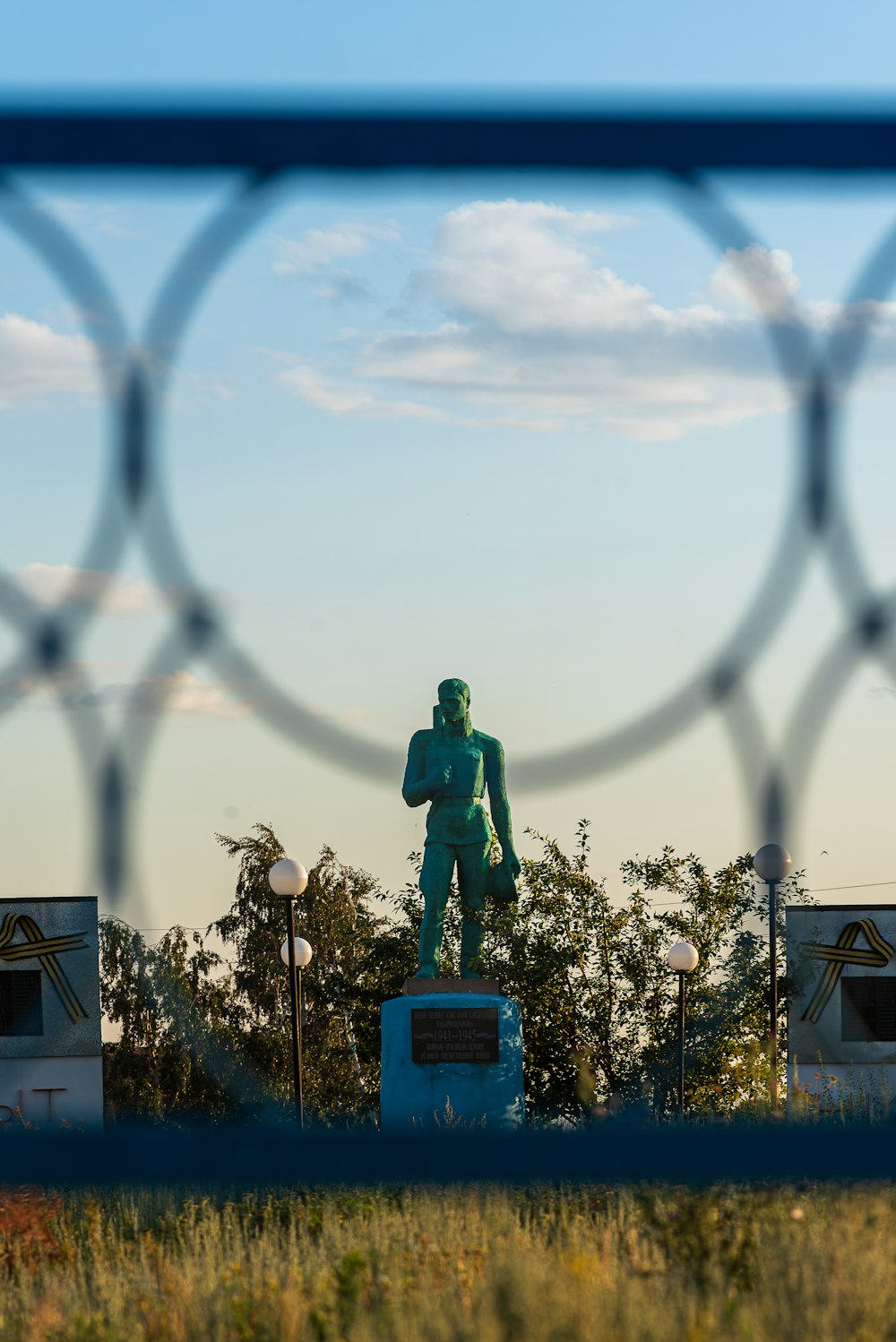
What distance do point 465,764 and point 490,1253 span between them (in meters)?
8.34

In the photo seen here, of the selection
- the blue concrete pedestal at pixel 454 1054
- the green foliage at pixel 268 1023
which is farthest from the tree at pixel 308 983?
the blue concrete pedestal at pixel 454 1054

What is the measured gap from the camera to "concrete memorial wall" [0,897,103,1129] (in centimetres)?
2680

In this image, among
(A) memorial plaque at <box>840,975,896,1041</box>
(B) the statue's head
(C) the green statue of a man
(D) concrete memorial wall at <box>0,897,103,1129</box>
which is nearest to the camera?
(B) the statue's head

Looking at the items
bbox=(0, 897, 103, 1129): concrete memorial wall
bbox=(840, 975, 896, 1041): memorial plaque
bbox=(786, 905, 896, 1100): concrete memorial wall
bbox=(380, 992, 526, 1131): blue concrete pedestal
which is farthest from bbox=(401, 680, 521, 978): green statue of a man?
bbox=(0, 897, 103, 1129): concrete memorial wall

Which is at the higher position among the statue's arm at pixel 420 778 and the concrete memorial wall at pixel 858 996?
the statue's arm at pixel 420 778

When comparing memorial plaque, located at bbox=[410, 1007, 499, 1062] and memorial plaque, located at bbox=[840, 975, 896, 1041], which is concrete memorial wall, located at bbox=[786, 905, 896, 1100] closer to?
memorial plaque, located at bbox=[840, 975, 896, 1041]

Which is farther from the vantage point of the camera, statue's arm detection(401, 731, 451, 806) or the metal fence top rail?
statue's arm detection(401, 731, 451, 806)

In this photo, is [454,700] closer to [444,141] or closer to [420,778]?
[420,778]

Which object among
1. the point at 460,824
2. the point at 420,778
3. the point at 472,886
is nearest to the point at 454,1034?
the point at 472,886

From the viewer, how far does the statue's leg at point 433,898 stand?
547 inches

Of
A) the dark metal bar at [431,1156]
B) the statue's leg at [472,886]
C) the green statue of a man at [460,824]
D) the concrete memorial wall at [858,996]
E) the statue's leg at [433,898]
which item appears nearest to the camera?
the dark metal bar at [431,1156]

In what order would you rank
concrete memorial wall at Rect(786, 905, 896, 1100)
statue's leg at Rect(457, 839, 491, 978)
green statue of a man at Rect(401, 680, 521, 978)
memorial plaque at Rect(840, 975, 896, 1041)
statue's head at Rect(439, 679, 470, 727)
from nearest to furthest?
statue's head at Rect(439, 679, 470, 727) → green statue of a man at Rect(401, 680, 521, 978) → statue's leg at Rect(457, 839, 491, 978) → concrete memorial wall at Rect(786, 905, 896, 1100) → memorial plaque at Rect(840, 975, 896, 1041)

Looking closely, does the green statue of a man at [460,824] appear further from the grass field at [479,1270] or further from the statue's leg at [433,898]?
the grass field at [479,1270]

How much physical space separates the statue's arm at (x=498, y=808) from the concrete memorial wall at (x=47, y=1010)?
46.0 feet
